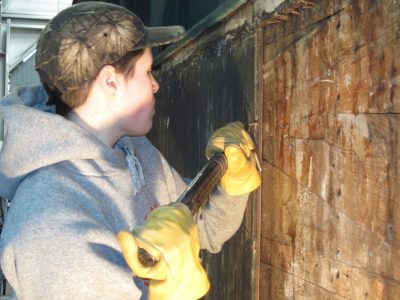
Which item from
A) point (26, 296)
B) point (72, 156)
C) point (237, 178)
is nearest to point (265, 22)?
point (237, 178)

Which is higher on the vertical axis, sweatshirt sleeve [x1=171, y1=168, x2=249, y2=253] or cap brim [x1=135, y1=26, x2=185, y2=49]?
cap brim [x1=135, y1=26, x2=185, y2=49]

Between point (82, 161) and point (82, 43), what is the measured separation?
44cm

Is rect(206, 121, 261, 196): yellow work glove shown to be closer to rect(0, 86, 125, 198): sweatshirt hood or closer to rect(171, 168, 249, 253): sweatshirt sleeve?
rect(171, 168, 249, 253): sweatshirt sleeve

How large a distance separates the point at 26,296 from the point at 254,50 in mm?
1655

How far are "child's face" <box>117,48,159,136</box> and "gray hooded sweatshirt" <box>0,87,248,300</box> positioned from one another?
12 centimetres

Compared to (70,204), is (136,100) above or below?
above

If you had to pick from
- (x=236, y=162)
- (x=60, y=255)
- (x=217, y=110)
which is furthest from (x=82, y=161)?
(x=217, y=110)

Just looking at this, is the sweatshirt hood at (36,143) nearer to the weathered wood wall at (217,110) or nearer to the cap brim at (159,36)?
the cap brim at (159,36)

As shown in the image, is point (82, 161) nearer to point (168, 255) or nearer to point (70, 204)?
point (70, 204)

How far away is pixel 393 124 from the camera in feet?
5.34

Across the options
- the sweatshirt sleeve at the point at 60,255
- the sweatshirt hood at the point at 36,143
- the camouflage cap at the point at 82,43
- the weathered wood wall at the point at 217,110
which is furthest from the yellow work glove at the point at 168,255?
the weathered wood wall at the point at 217,110

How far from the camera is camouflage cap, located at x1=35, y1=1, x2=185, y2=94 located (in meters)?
1.88

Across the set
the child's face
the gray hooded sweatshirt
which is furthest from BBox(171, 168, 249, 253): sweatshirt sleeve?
the child's face

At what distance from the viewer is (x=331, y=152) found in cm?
199
